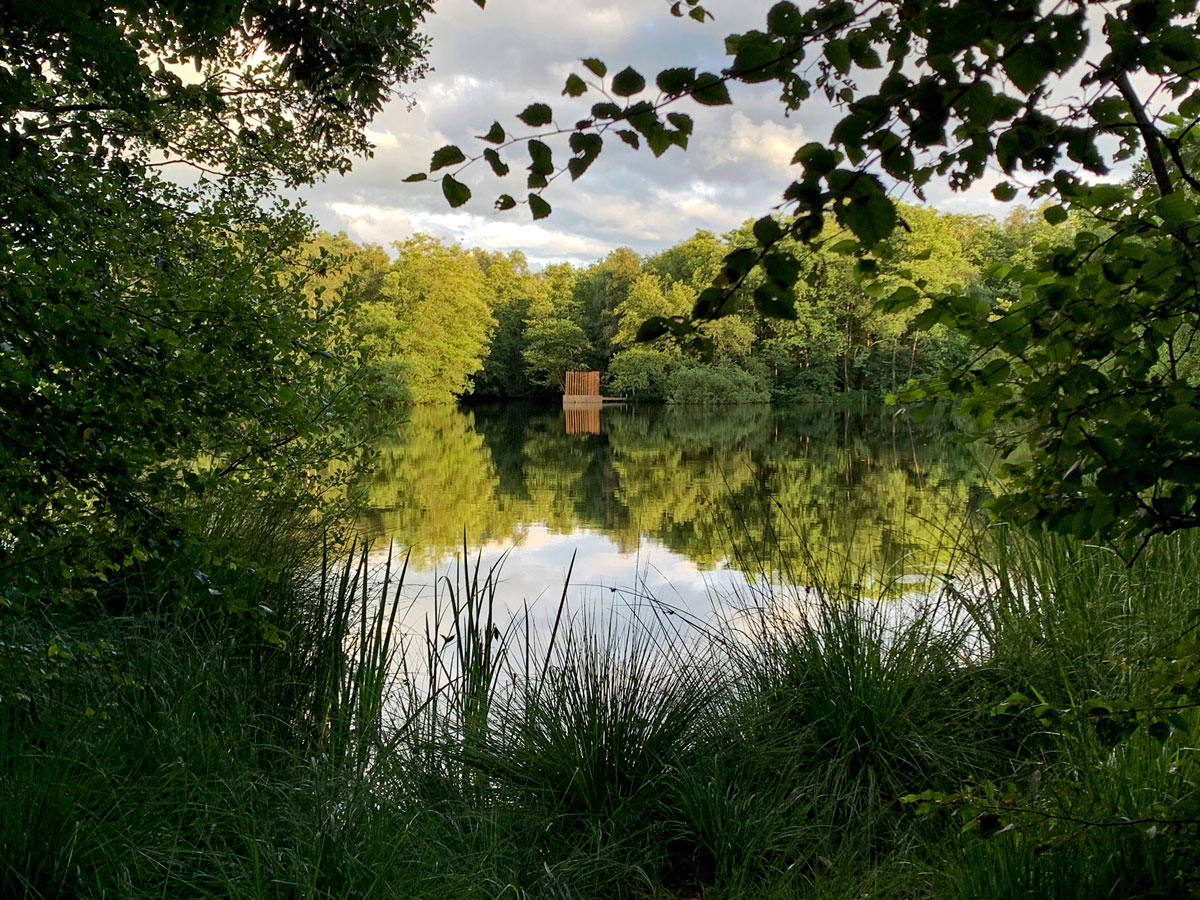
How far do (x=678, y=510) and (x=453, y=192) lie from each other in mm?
10047

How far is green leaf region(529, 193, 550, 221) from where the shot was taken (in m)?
1.08

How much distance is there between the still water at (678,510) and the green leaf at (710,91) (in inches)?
49.5

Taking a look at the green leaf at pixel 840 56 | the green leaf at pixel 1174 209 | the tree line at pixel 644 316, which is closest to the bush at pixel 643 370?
the tree line at pixel 644 316

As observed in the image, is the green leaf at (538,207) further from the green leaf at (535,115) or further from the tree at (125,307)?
the tree at (125,307)

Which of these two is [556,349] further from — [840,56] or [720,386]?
[840,56]

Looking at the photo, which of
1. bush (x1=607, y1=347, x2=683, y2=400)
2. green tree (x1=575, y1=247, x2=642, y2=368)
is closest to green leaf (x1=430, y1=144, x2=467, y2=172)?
bush (x1=607, y1=347, x2=683, y2=400)

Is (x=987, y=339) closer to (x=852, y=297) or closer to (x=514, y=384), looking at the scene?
(x=852, y=297)

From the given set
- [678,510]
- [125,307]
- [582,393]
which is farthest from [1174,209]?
[582,393]

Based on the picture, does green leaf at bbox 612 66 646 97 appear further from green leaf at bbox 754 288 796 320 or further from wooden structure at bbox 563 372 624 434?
wooden structure at bbox 563 372 624 434

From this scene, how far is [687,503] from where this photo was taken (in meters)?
11.4

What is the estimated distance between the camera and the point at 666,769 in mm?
2859

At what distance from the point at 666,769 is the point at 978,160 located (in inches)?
88.5

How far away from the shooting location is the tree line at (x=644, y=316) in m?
34.3

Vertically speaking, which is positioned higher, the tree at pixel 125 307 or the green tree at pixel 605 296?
the green tree at pixel 605 296
